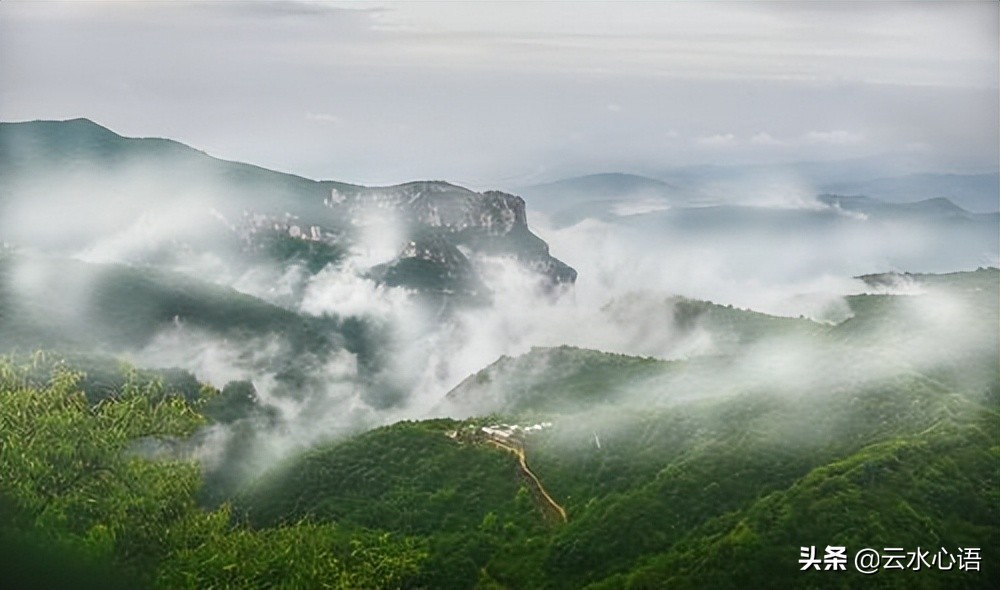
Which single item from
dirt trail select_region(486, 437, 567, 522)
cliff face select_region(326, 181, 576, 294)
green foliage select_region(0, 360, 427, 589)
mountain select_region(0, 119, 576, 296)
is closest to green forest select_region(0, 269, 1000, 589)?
green foliage select_region(0, 360, 427, 589)

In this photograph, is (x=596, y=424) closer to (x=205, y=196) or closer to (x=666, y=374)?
(x=666, y=374)

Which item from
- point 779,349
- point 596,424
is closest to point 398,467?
point 596,424

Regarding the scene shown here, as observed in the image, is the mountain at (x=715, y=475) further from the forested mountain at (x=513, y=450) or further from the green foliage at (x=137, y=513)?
the green foliage at (x=137, y=513)

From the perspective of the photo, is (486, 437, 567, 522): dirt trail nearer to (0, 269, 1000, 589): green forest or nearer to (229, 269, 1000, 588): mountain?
(229, 269, 1000, 588): mountain

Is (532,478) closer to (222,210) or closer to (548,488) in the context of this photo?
(548,488)

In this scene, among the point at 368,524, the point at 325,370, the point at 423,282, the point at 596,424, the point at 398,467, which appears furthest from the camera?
the point at 423,282

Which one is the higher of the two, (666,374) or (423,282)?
(666,374)
